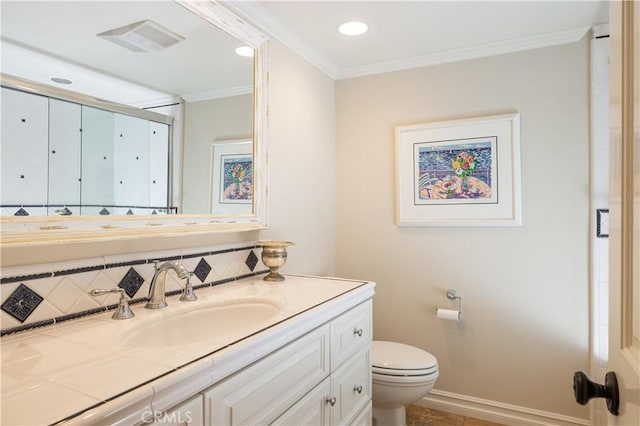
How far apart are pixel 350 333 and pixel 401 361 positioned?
0.63 meters

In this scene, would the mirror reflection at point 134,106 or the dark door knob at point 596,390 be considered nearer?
the dark door knob at point 596,390

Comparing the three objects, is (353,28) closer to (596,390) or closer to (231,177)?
(231,177)

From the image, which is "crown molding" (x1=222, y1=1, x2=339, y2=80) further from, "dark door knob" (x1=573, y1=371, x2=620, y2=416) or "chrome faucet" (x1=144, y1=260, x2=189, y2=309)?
"dark door knob" (x1=573, y1=371, x2=620, y2=416)

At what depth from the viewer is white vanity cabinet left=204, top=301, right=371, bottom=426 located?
100 cm

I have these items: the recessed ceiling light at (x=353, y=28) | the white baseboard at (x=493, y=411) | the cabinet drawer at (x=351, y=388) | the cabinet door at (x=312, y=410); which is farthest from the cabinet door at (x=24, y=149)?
the white baseboard at (x=493, y=411)

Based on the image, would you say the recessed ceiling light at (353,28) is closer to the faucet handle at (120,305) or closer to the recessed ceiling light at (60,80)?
the recessed ceiling light at (60,80)

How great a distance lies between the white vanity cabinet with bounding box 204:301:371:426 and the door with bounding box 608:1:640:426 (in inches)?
31.5

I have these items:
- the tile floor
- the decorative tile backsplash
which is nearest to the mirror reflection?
the decorative tile backsplash

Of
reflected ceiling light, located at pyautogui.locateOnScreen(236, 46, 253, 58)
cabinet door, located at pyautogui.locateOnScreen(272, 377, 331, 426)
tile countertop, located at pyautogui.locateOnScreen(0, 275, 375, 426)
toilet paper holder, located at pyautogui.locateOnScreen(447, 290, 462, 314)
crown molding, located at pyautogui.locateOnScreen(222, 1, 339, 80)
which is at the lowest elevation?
cabinet door, located at pyautogui.locateOnScreen(272, 377, 331, 426)

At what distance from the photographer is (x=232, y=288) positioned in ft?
5.73

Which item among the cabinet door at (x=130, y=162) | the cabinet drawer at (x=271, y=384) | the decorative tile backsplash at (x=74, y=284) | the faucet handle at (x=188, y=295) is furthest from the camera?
the faucet handle at (x=188, y=295)

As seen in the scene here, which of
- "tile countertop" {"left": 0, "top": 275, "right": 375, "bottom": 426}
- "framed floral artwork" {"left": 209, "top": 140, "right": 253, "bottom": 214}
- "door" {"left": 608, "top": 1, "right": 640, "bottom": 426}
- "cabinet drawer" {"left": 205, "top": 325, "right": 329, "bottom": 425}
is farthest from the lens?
"framed floral artwork" {"left": 209, "top": 140, "right": 253, "bottom": 214}

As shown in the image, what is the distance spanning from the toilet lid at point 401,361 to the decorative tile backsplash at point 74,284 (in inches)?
41.1

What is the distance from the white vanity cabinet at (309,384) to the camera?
3.28ft
